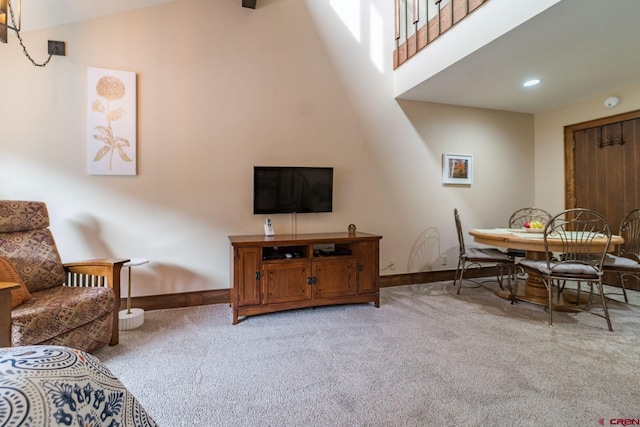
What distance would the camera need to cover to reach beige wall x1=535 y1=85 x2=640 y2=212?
3.93m

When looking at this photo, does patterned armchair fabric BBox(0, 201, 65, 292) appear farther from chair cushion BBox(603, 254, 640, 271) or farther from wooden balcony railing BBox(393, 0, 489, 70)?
chair cushion BBox(603, 254, 640, 271)

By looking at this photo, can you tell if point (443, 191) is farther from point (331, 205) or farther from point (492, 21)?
point (492, 21)

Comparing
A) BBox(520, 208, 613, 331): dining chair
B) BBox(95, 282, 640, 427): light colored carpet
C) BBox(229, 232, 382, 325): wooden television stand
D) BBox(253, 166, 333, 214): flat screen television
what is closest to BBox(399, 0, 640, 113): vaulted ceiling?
BBox(520, 208, 613, 331): dining chair

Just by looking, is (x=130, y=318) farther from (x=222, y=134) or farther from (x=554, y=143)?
(x=554, y=143)

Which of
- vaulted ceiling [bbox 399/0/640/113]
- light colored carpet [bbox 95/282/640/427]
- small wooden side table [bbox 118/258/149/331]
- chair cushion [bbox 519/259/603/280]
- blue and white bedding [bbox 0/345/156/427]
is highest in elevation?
vaulted ceiling [bbox 399/0/640/113]

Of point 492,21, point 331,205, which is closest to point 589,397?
point 331,205

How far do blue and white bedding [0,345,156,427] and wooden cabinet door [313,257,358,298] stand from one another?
2181mm

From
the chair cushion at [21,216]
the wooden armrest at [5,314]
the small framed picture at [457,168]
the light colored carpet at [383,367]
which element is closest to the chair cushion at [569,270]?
the light colored carpet at [383,367]

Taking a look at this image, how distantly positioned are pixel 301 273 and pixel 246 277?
0.51m

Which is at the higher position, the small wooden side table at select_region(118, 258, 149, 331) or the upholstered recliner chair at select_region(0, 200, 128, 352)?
the upholstered recliner chair at select_region(0, 200, 128, 352)

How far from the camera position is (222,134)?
3.12 meters

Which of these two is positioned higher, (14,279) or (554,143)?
(554,143)

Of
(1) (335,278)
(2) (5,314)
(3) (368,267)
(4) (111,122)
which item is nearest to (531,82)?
(3) (368,267)

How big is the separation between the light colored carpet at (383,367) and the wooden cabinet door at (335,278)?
0.64ft
